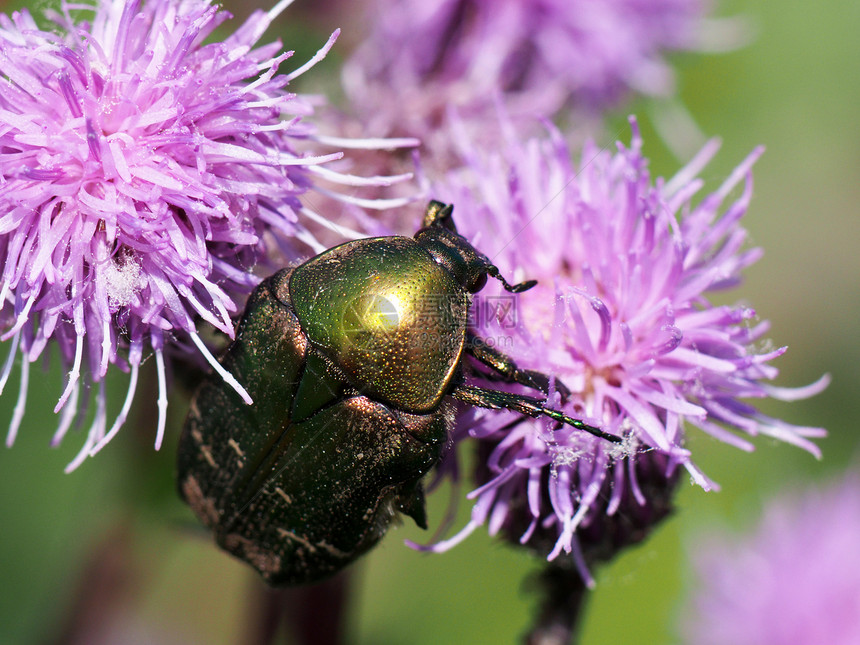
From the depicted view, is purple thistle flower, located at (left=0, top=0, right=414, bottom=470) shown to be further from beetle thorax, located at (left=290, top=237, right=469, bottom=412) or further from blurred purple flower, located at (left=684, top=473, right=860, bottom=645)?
blurred purple flower, located at (left=684, top=473, right=860, bottom=645)

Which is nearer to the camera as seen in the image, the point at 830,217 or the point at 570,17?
the point at 570,17

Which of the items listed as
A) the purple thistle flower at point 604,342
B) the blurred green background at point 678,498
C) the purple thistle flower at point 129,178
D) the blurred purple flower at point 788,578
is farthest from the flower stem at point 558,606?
the blurred purple flower at point 788,578

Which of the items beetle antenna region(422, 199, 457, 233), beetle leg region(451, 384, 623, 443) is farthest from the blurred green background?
beetle antenna region(422, 199, 457, 233)

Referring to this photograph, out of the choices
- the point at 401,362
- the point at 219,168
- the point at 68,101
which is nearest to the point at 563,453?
the point at 401,362

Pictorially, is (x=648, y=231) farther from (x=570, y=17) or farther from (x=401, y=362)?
(x=570, y=17)

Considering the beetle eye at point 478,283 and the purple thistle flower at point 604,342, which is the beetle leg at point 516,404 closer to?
the purple thistle flower at point 604,342

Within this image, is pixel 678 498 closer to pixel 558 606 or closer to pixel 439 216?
pixel 558 606

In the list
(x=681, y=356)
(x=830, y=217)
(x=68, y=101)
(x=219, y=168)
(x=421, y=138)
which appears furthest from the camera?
(x=830, y=217)
